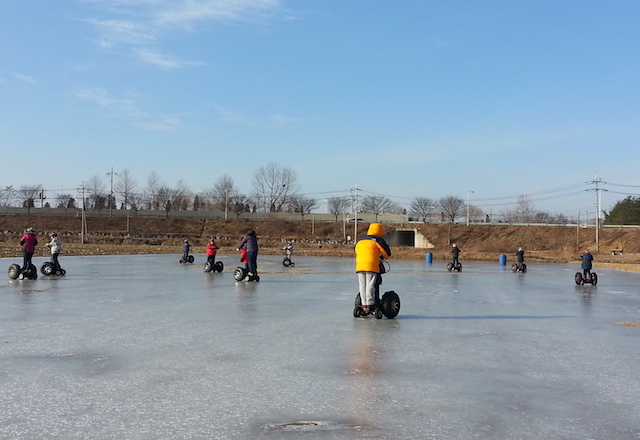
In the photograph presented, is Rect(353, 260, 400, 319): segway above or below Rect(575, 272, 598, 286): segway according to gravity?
above

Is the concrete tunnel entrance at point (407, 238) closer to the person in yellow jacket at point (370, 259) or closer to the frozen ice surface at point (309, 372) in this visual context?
the frozen ice surface at point (309, 372)

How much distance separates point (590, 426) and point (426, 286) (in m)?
17.5

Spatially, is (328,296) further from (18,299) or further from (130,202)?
(130,202)

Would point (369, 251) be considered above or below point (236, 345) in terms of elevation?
above

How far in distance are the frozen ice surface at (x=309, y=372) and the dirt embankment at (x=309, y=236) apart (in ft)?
152

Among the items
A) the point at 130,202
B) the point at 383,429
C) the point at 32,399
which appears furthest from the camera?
the point at 130,202

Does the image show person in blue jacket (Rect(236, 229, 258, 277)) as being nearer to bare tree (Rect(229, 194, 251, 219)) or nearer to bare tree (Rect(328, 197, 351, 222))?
bare tree (Rect(229, 194, 251, 219))

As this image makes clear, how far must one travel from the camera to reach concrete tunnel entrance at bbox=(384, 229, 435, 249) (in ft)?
340

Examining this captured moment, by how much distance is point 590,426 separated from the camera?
18.5 feet

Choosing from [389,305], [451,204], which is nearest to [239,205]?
[451,204]

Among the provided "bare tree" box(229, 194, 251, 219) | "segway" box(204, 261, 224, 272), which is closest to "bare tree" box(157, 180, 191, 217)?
"bare tree" box(229, 194, 251, 219)

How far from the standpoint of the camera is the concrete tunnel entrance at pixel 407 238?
104 metres

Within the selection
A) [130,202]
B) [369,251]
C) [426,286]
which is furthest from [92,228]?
[369,251]

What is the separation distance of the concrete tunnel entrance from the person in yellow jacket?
294 feet
